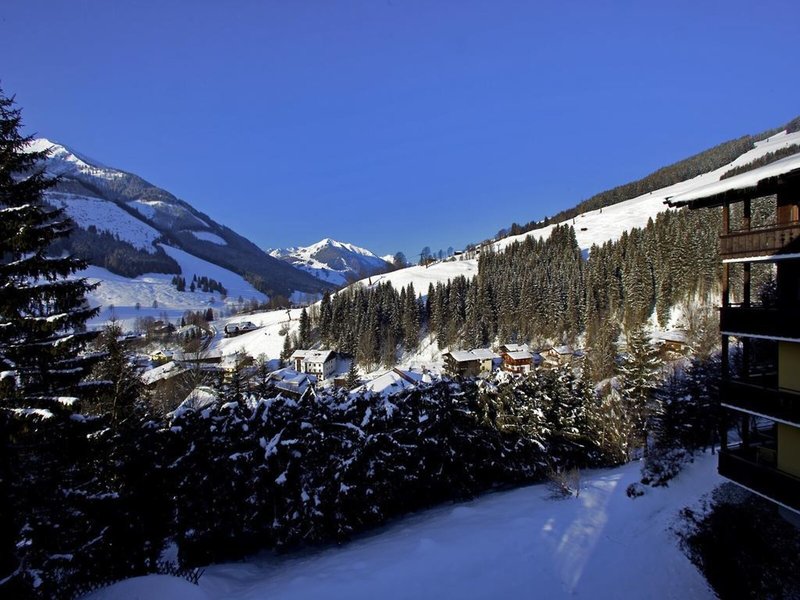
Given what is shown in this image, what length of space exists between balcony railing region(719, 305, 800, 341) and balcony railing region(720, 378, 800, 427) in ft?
4.32

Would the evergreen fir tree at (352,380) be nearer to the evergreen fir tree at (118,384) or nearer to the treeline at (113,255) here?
the evergreen fir tree at (118,384)

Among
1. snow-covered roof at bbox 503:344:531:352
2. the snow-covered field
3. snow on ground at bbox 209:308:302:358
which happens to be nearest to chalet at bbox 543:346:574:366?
snow-covered roof at bbox 503:344:531:352

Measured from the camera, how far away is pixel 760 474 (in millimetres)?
9438

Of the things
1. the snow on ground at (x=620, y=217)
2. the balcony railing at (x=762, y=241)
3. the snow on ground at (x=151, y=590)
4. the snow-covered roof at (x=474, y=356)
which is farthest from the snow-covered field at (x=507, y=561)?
the snow on ground at (x=620, y=217)

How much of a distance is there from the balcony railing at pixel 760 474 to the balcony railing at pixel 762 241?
5039 millimetres

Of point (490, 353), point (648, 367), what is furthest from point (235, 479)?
point (490, 353)

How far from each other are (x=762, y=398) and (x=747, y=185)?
5043mm

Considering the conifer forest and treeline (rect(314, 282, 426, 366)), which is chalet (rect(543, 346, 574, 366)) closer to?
treeline (rect(314, 282, 426, 366))

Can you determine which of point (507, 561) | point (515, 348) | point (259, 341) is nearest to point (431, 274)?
point (259, 341)

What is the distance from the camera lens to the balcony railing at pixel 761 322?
28.3ft

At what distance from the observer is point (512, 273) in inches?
3386

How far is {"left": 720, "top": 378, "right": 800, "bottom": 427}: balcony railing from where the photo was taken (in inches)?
349

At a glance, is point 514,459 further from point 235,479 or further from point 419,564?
point 235,479

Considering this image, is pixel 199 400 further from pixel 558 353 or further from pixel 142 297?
pixel 142 297
